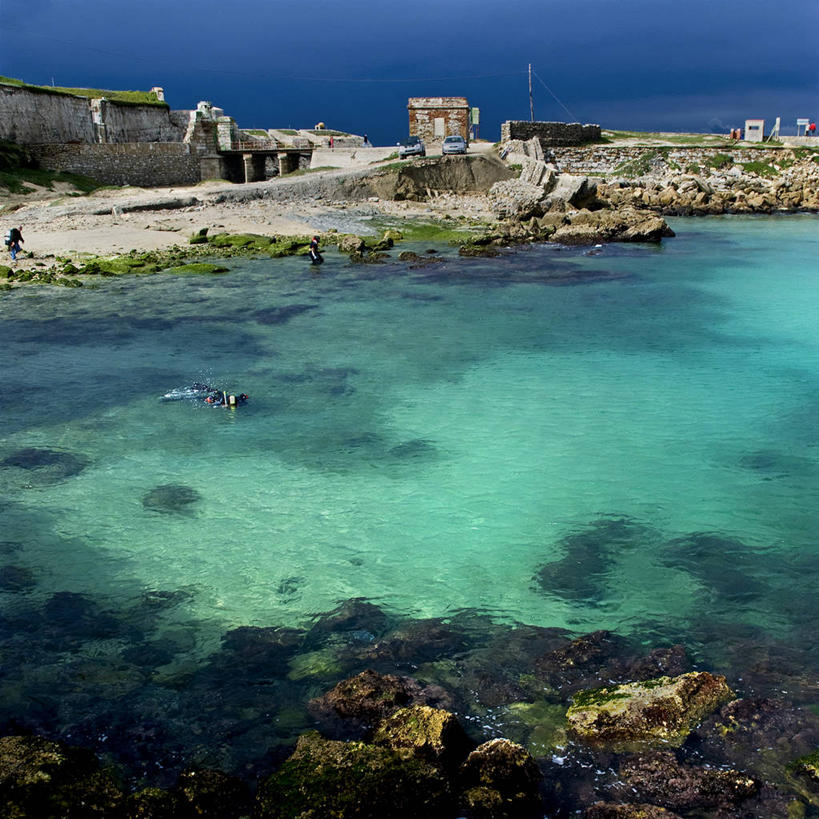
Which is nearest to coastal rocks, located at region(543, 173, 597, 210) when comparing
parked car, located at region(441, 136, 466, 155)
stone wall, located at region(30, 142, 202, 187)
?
parked car, located at region(441, 136, 466, 155)

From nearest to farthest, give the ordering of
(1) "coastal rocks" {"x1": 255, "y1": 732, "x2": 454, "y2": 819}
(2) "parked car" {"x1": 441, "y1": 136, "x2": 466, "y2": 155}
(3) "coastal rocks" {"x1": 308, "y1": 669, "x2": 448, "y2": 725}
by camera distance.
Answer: (1) "coastal rocks" {"x1": 255, "y1": 732, "x2": 454, "y2": 819}, (3) "coastal rocks" {"x1": 308, "y1": 669, "x2": 448, "y2": 725}, (2) "parked car" {"x1": 441, "y1": 136, "x2": 466, "y2": 155}

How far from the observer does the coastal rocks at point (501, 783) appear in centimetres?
580

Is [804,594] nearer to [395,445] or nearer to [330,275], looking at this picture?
[395,445]

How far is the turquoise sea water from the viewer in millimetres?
9508

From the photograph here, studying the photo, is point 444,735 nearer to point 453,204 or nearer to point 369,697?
point 369,697

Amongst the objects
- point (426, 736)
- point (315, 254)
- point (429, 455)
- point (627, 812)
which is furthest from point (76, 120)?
point (627, 812)

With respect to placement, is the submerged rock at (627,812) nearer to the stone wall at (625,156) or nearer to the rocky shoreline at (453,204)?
the rocky shoreline at (453,204)

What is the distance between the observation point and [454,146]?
50125mm

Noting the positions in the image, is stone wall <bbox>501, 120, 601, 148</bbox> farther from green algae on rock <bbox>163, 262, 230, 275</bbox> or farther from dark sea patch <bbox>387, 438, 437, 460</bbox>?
dark sea patch <bbox>387, 438, 437, 460</bbox>

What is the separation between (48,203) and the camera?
3925 cm

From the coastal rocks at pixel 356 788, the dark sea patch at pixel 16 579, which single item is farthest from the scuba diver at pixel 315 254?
the coastal rocks at pixel 356 788

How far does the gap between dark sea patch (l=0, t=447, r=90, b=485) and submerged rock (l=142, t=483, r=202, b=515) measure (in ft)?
5.39

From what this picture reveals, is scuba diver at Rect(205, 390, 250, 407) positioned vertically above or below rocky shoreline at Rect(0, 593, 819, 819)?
above

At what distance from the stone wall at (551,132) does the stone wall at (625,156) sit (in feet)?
4.08
